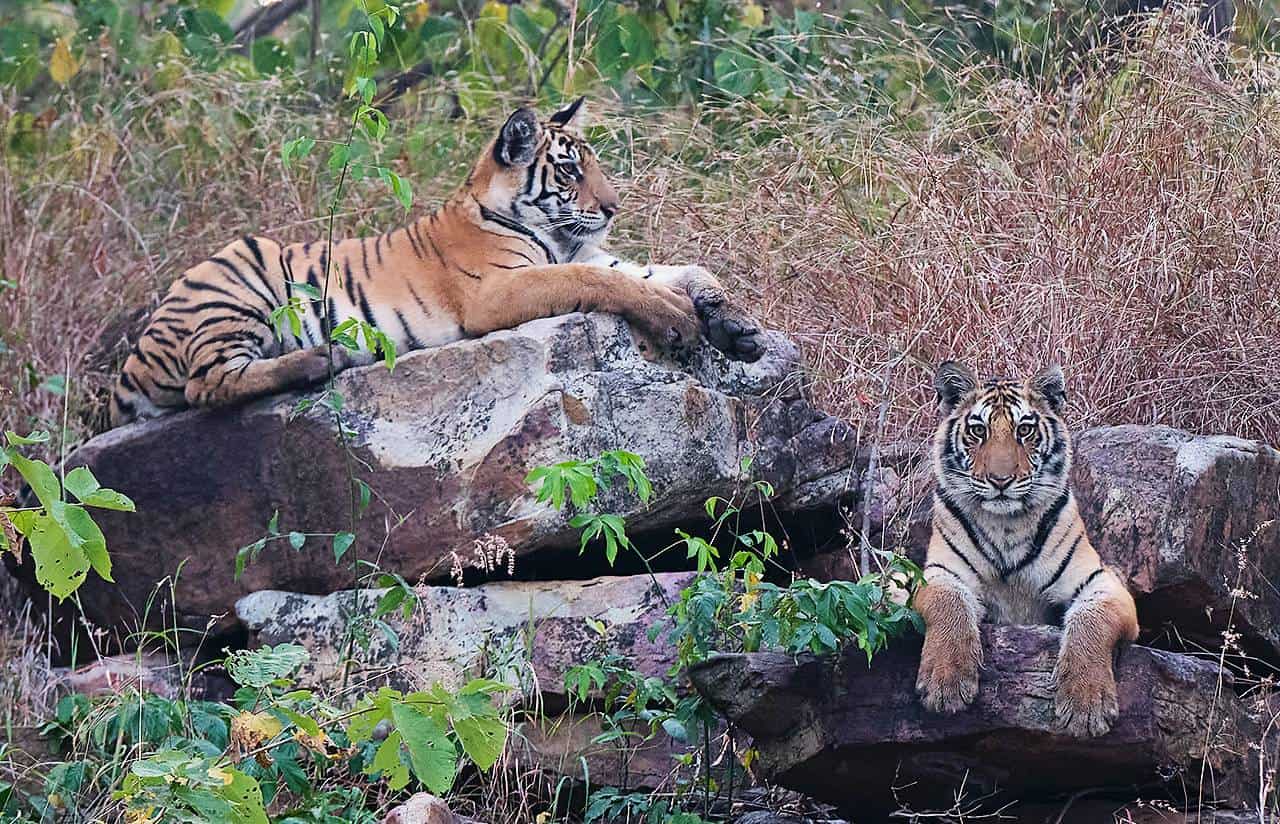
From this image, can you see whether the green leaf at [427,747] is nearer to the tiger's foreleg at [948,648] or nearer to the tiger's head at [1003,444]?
the tiger's foreleg at [948,648]

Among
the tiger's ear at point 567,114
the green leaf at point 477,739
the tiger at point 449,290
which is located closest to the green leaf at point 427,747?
the green leaf at point 477,739

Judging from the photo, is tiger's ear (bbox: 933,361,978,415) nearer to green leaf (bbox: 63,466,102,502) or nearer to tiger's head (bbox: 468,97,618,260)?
tiger's head (bbox: 468,97,618,260)

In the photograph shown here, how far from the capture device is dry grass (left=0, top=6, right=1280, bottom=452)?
241 inches

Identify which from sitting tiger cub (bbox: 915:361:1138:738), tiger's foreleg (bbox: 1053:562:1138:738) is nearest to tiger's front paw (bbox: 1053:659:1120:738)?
tiger's foreleg (bbox: 1053:562:1138:738)

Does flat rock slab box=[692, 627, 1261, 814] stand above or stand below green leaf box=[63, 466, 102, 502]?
below

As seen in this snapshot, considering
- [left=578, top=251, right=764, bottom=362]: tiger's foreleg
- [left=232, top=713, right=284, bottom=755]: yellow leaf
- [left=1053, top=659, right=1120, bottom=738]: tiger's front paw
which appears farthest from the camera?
[left=578, top=251, right=764, bottom=362]: tiger's foreleg

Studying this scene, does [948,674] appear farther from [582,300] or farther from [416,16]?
[416,16]

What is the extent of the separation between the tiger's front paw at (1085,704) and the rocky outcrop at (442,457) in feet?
5.38

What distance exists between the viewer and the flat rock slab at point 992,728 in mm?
3979

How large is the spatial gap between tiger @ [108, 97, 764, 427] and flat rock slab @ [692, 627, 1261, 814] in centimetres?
178

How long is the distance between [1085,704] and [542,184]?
10.3 feet

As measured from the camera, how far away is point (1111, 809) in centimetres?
424

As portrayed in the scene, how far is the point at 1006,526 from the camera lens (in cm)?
454

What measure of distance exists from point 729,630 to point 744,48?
4881 mm
